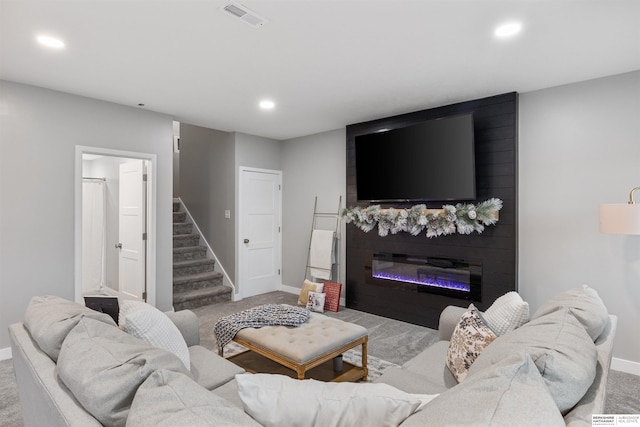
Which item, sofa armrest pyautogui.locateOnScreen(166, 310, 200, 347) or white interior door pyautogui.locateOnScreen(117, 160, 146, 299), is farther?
white interior door pyautogui.locateOnScreen(117, 160, 146, 299)

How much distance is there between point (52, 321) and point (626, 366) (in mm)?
4221

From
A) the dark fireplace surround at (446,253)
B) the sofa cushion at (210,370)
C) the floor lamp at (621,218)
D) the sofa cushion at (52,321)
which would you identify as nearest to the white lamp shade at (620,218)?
the floor lamp at (621,218)

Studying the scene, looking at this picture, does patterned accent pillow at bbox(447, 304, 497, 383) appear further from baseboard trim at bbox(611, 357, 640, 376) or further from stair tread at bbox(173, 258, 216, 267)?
stair tread at bbox(173, 258, 216, 267)

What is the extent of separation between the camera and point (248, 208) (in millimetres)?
5438

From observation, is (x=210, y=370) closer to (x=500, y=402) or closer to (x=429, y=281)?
(x=500, y=402)

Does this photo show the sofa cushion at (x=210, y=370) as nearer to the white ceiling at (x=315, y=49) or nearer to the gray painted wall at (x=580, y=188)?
the white ceiling at (x=315, y=49)

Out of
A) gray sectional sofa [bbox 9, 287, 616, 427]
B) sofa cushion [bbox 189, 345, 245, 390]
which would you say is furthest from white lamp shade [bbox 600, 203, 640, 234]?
sofa cushion [bbox 189, 345, 245, 390]

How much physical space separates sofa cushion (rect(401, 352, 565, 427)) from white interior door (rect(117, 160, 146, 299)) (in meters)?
4.20

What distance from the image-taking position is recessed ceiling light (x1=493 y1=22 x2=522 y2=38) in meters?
2.22

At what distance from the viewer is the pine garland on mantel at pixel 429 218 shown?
346 cm

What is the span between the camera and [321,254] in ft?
16.7

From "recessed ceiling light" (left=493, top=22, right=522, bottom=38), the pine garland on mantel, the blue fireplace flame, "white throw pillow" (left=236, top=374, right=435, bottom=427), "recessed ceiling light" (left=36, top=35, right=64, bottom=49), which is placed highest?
"recessed ceiling light" (left=493, top=22, right=522, bottom=38)

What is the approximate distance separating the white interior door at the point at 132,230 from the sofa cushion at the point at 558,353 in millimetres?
4127

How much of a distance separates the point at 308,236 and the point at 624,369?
398 centimetres
